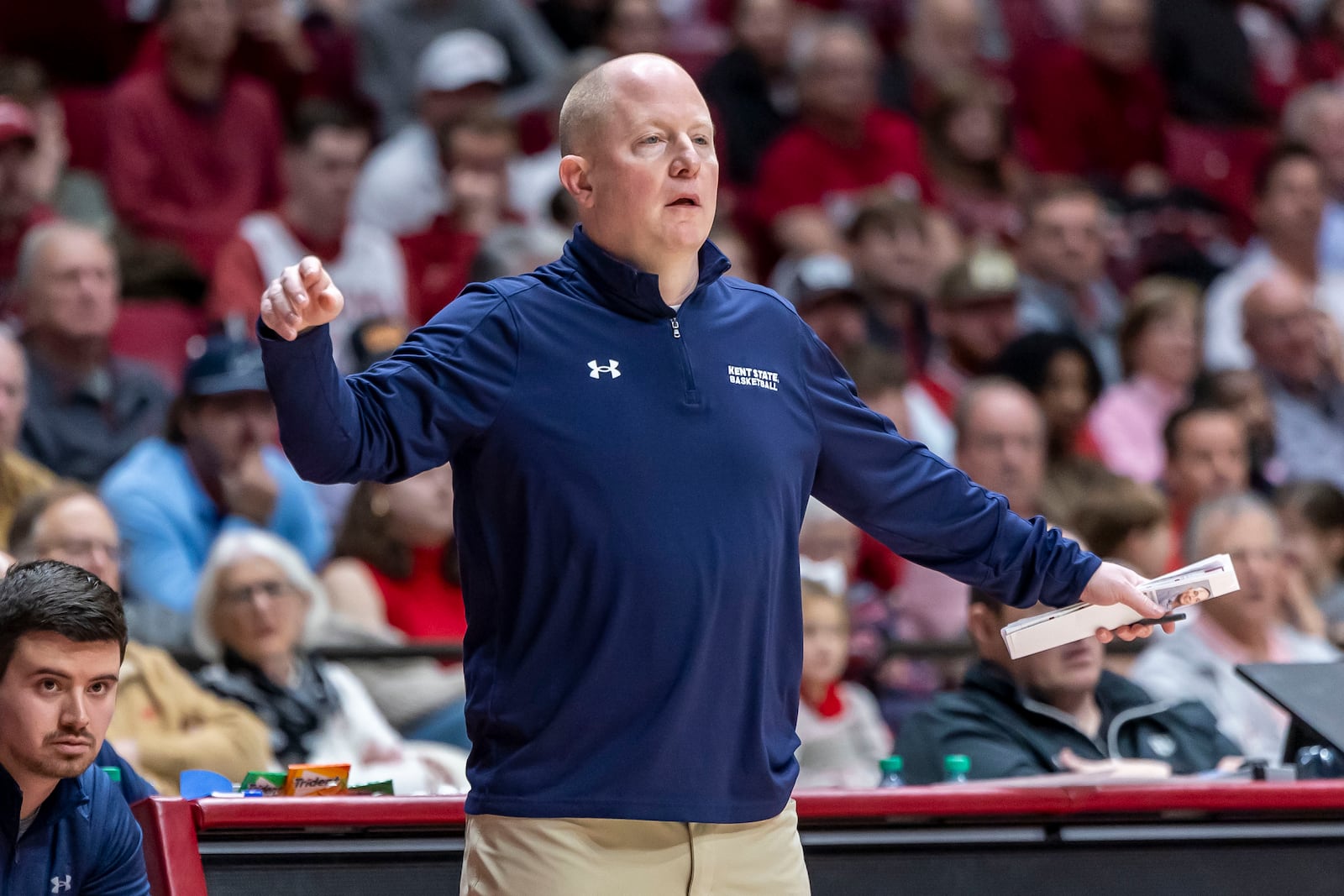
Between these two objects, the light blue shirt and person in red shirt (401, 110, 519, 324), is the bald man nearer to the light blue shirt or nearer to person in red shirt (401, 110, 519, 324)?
the light blue shirt

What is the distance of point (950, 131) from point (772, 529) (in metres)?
6.78

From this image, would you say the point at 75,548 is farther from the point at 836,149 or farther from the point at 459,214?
the point at 836,149

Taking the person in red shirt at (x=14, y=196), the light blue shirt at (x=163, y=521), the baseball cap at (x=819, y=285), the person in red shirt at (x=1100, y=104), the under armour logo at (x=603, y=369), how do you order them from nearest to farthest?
the under armour logo at (x=603, y=369)
the light blue shirt at (x=163, y=521)
the person in red shirt at (x=14, y=196)
the baseball cap at (x=819, y=285)
the person in red shirt at (x=1100, y=104)

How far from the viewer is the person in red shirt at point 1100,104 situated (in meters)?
9.98

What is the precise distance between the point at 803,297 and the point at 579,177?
15.6ft

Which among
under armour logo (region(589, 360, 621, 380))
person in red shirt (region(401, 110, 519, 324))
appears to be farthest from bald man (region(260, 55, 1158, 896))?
person in red shirt (region(401, 110, 519, 324))

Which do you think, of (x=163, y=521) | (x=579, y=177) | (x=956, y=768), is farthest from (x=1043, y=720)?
(x=163, y=521)

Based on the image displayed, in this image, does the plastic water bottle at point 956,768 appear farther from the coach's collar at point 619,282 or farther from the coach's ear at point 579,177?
the coach's ear at point 579,177

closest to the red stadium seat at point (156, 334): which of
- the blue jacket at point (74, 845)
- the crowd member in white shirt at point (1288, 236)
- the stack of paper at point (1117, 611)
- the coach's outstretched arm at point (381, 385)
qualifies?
the blue jacket at point (74, 845)

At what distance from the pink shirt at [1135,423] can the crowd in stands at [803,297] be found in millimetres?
15

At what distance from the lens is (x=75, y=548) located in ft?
16.2

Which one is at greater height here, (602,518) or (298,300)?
(298,300)

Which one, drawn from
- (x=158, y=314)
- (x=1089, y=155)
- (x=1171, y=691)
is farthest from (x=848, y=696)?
(x=1089, y=155)

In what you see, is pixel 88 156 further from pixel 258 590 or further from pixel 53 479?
pixel 258 590
